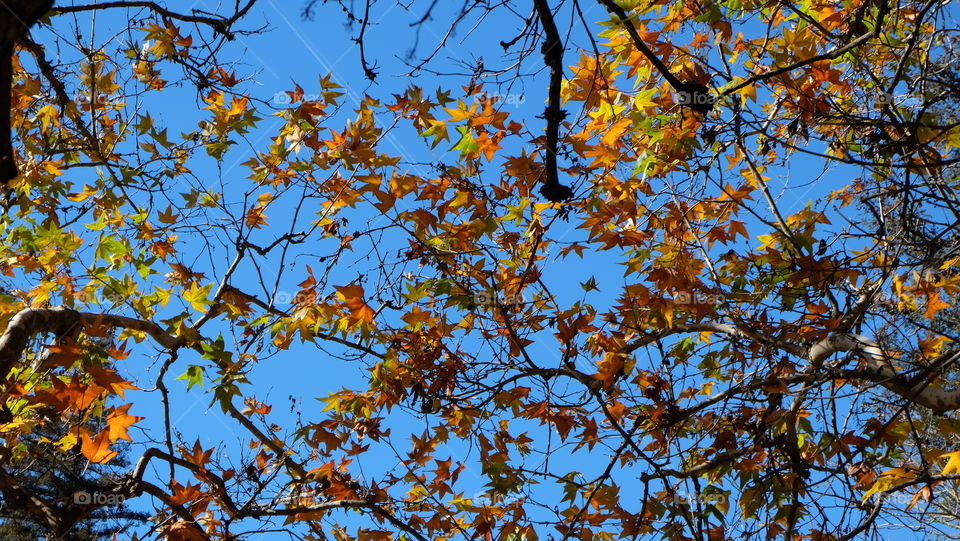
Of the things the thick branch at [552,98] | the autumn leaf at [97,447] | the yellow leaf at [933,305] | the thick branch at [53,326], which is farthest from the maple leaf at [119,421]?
the yellow leaf at [933,305]

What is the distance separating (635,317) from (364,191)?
4.21ft

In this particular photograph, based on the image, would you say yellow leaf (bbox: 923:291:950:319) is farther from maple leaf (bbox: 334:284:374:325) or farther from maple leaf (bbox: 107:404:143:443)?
maple leaf (bbox: 107:404:143:443)

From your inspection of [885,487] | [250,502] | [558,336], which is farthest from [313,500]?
[885,487]

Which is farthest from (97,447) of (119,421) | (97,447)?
(119,421)

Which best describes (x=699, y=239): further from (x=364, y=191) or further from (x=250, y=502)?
(x=250, y=502)

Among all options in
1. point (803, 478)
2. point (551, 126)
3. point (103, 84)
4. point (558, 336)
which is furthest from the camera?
point (103, 84)

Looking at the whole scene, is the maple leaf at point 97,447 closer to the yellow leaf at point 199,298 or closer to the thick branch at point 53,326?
the thick branch at point 53,326

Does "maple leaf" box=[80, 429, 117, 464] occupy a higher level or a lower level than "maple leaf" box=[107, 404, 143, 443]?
lower

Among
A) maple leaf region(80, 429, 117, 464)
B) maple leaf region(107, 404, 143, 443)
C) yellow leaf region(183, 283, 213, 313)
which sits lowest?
maple leaf region(80, 429, 117, 464)

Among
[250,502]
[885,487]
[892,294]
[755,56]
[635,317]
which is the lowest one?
[885,487]

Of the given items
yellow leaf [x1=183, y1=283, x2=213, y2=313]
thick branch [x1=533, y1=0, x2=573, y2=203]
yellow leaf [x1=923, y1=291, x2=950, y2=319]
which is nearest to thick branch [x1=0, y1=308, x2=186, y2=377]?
yellow leaf [x1=183, y1=283, x2=213, y2=313]

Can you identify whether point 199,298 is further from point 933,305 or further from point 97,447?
point 933,305

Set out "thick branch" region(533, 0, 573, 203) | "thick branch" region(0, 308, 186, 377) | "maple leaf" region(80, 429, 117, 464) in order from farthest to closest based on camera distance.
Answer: "thick branch" region(0, 308, 186, 377), "maple leaf" region(80, 429, 117, 464), "thick branch" region(533, 0, 573, 203)

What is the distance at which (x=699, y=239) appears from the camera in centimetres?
366
